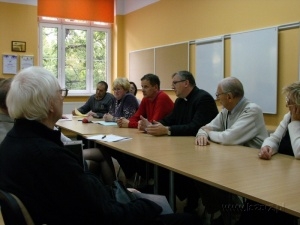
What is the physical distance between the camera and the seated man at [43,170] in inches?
46.6

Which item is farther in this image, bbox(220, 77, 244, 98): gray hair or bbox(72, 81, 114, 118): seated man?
bbox(72, 81, 114, 118): seated man

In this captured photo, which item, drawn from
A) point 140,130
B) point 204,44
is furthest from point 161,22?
point 140,130

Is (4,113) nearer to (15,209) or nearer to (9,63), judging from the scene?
(15,209)

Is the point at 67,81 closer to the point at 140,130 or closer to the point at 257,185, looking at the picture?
the point at 140,130

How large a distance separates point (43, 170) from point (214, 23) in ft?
14.5

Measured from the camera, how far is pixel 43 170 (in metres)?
1.18

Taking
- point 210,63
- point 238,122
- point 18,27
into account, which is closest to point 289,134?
point 238,122

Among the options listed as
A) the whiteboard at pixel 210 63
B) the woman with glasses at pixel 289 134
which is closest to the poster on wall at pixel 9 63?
the whiteboard at pixel 210 63

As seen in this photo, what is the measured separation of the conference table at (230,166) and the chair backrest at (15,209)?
2.89ft

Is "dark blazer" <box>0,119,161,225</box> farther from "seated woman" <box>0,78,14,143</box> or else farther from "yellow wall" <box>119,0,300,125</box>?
"yellow wall" <box>119,0,300,125</box>

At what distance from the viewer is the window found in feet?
23.3

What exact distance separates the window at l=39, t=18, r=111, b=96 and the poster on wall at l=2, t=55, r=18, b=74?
0.69 meters

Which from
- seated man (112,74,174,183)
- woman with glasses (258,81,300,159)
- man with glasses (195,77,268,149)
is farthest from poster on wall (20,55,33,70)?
woman with glasses (258,81,300,159)

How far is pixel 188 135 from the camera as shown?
322 centimetres
